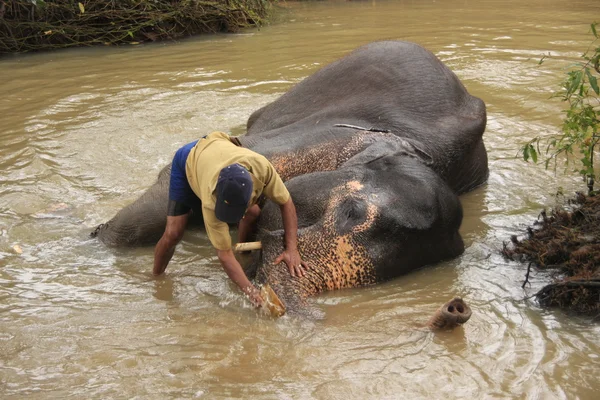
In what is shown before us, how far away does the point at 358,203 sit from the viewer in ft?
13.5

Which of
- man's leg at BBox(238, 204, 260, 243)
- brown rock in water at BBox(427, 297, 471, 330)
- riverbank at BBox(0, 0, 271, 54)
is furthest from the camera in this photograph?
riverbank at BBox(0, 0, 271, 54)

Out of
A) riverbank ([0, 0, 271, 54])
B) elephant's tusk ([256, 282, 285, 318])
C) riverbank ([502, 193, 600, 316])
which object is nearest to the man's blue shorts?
elephant's tusk ([256, 282, 285, 318])

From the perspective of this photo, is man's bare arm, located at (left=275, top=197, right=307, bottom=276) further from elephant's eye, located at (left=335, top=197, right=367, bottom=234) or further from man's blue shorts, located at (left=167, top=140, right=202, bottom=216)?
man's blue shorts, located at (left=167, top=140, right=202, bottom=216)

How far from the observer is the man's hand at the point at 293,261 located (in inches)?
154

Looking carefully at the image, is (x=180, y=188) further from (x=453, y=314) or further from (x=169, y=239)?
(x=453, y=314)

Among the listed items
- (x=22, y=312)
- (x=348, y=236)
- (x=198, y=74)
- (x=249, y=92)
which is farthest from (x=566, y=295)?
(x=198, y=74)

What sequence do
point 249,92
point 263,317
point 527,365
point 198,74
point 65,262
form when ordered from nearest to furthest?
point 527,365 → point 263,317 → point 65,262 → point 249,92 → point 198,74

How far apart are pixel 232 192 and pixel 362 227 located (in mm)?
811

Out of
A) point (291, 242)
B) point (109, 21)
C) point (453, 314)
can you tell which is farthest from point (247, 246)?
point (109, 21)

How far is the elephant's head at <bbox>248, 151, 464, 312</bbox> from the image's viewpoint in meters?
4.00

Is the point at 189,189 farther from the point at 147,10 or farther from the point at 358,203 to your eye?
A: the point at 147,10

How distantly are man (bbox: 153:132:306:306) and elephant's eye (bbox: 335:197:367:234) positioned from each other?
0.23m

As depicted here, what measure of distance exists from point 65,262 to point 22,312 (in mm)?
692

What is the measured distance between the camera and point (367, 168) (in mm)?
4438
